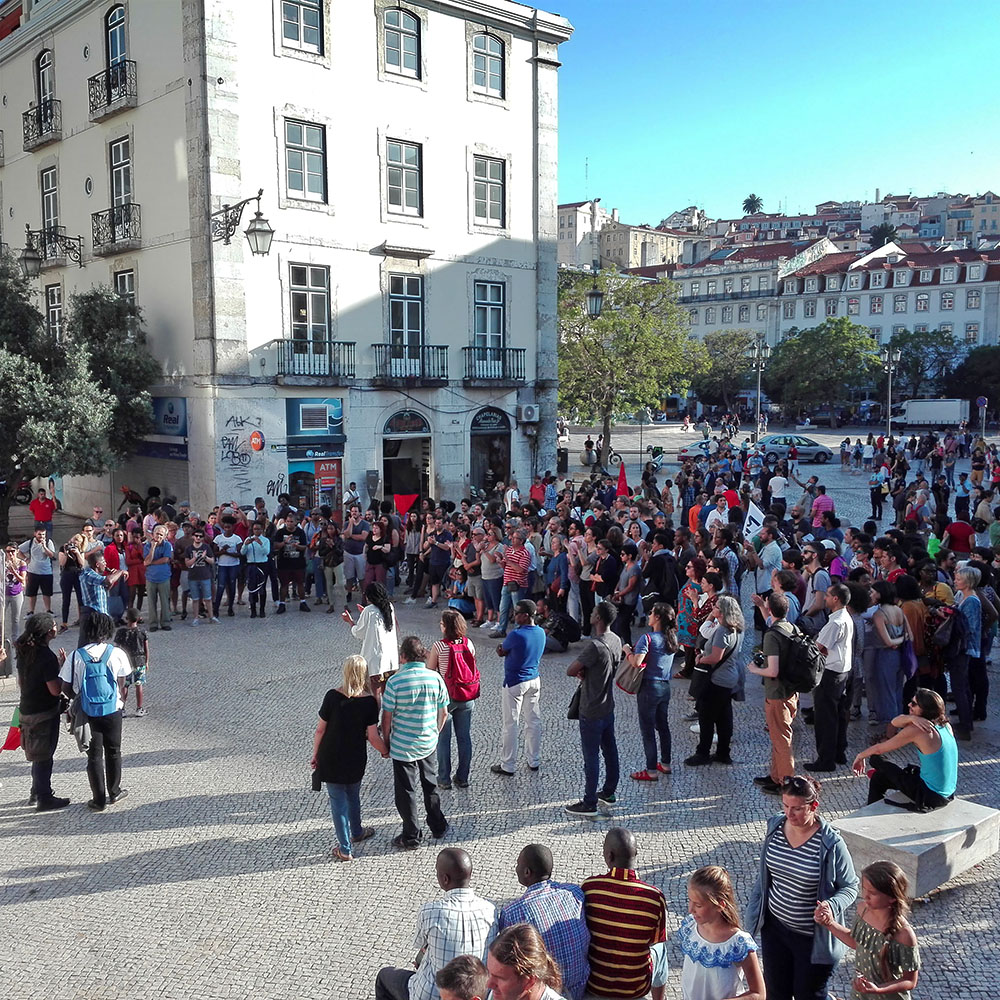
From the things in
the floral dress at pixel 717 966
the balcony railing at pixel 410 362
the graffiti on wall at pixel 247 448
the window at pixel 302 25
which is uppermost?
the window at pixel 302 25

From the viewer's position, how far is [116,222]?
2444cm

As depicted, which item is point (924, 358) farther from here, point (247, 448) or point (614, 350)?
point (247, 448)

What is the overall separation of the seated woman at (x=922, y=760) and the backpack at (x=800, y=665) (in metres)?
0.91

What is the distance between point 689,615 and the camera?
10656 millimetres

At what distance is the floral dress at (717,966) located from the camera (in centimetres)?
421

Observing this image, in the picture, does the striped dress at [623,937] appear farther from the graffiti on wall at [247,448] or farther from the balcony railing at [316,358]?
the balcony railing at [316,358]

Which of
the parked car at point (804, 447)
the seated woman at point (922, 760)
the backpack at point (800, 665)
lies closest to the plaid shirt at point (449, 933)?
the seated woman at point (922, 760)

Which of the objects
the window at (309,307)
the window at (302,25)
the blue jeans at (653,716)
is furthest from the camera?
the window at (309,307)

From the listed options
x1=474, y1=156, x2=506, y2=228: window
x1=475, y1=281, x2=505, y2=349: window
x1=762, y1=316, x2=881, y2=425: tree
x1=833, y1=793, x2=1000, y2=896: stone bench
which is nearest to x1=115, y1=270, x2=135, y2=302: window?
x1=475, y1=281, x2=505, y2=349: window

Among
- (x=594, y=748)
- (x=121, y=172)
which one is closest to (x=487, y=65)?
(x=121, y=172)

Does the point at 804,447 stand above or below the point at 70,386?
below

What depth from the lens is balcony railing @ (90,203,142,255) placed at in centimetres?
2383

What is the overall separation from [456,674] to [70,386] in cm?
1597

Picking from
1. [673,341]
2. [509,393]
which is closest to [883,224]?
[673,341]
